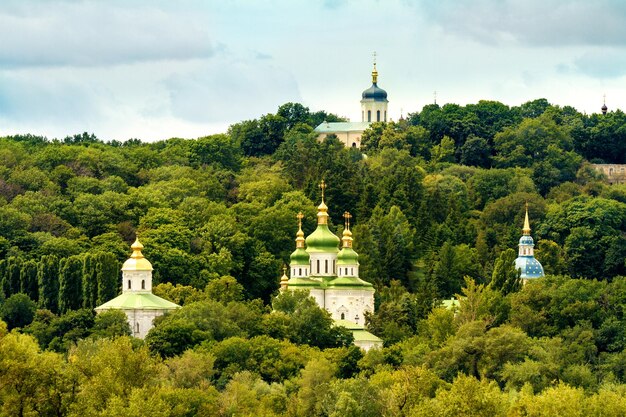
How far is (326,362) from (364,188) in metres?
30.8

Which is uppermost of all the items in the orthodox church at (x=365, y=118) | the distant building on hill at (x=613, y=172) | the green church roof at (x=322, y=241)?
the orthodox church at (x=365, y=118)

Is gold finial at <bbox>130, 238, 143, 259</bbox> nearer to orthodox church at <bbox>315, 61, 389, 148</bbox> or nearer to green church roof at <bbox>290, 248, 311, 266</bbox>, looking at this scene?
green church roof at <bbox>290, 248, 311, 266</bbox>

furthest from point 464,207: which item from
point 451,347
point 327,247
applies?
point 451,347

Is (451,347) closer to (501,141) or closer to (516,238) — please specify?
(516,238)

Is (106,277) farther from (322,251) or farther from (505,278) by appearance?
(505,278)

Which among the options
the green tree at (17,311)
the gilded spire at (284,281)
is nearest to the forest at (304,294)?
the green tree at (17,311)

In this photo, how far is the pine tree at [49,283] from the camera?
107750 millimetres

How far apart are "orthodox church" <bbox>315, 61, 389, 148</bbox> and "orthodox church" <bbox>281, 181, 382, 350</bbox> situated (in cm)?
4301

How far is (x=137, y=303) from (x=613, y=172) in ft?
182

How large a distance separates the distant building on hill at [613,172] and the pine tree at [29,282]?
50.7 metres

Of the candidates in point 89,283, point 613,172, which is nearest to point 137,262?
point 89,283

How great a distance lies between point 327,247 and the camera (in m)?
112

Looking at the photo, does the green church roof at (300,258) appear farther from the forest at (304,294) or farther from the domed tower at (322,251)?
the forest at (304,294)

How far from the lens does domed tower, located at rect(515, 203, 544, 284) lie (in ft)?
388
